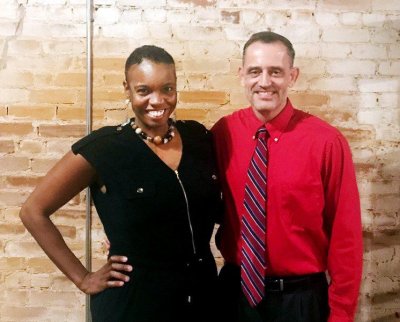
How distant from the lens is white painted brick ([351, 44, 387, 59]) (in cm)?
215

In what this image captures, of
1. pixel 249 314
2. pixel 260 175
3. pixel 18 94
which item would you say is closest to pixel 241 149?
pixel 260 175

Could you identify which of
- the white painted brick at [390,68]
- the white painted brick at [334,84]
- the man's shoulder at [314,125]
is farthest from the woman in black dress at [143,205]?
the white painted brick at [390,68]

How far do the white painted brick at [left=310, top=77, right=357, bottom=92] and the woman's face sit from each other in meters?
0.90

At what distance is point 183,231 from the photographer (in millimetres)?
1479

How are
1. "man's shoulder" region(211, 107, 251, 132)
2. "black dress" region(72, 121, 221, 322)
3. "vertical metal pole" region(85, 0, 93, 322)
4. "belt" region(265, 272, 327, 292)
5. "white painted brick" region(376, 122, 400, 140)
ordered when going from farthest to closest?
"white painted brick" region(376, 122, 400, 140) < "vertical metal pole" region(85, 0, 93, 322) < "man's shoulder" region(211, 107, 251, 132) < "belt" region(265, 272, 327, 292) < "black dress" region(72, 121, 221, 322)

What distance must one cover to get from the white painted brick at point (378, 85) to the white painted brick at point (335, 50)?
0.15 meters

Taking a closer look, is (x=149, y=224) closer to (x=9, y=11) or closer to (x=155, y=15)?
(x=155, y=15)

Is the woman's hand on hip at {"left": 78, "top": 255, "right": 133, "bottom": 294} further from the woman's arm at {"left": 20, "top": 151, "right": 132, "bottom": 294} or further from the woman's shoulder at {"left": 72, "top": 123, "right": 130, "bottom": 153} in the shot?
the woman's shoulder at {"left": 72, "top": 123, "right": 130, "bottom": 153}

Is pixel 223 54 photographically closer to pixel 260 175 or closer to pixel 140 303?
pixel 260 175

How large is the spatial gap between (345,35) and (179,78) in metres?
0.78

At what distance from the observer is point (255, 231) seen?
1.55 meters

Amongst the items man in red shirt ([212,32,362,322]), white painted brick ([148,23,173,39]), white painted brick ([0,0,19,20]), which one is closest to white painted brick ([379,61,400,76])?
man in red shirt ([212,32,362,322])

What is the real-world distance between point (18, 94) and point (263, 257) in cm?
133

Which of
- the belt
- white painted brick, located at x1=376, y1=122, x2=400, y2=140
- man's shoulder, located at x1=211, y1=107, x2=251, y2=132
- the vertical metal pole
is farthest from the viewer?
white painted brick, located at x1=376, y1=122, x2=400, y2=140
